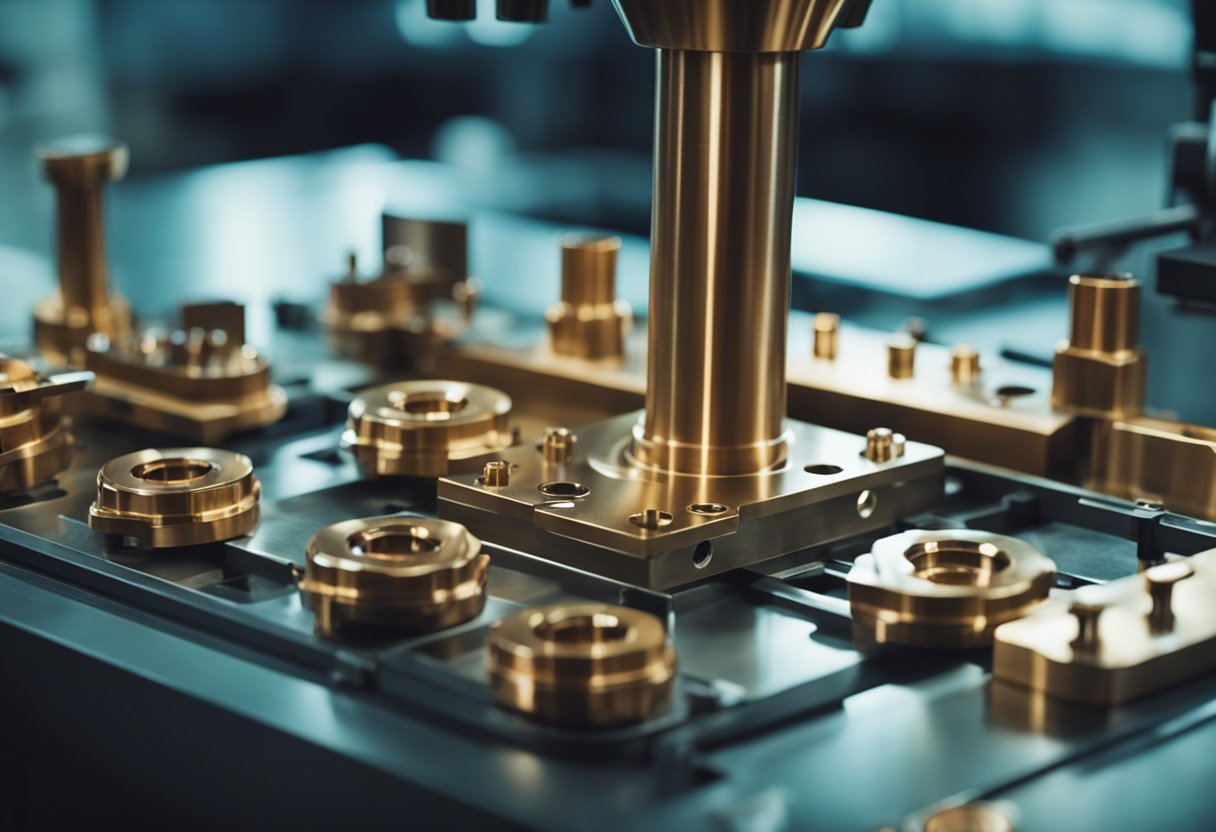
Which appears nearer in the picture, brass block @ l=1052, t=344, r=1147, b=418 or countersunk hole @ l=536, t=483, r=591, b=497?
countersunk hole @ l=536, t=483, r=591, b=497

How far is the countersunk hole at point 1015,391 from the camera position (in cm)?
96

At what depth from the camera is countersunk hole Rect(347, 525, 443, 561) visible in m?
0.74

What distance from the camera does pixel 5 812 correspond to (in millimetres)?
771

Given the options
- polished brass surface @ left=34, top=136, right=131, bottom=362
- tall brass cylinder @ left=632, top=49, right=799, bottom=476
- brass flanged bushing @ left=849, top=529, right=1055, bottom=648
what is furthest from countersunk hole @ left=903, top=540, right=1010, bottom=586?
polished brass surface @ left=34, top=136, right=131, bottom=362

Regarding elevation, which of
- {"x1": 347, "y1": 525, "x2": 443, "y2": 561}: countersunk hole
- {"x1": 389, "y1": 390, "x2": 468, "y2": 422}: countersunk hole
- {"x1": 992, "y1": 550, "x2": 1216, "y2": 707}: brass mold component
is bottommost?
{"x1": 992, "y1": 550, "x2": 1216, "y2": 707}: brass mold component

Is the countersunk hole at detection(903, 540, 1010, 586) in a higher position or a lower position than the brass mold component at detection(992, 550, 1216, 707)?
higher

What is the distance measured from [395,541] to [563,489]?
9 centimetres

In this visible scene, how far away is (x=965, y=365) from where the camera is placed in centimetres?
97

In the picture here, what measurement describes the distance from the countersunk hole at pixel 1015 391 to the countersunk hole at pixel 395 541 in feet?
1.09

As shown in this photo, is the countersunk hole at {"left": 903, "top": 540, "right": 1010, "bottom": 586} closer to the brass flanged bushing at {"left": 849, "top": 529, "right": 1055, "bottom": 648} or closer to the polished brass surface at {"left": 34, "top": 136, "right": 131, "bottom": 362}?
the brass flanged bushing at {"left": 849, "top": 529, "right": 1055, "bottom": 648}

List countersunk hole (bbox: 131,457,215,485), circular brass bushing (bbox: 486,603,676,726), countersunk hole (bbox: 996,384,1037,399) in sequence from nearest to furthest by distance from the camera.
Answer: circular brass bushing (bbox: 486,603,676,726)
countersunk hole (bbox: 131,457,215,485)
countersunk hole (bbox: 996,384,1037,399)

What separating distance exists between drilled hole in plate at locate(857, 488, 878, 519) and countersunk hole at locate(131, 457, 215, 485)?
270 mm

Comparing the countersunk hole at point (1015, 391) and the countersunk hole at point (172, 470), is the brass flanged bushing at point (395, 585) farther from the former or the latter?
the countersunk hole at point (1015, 391)

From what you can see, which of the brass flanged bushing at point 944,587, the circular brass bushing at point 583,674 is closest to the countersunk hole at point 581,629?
the circular brass bushing at point 583,674
